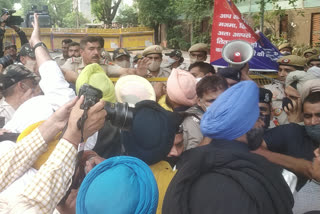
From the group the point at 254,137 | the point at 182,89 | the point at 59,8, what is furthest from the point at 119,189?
the point at 59,8

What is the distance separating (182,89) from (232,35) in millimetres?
1929

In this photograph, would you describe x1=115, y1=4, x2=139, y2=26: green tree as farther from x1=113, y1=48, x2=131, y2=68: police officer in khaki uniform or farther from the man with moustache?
the man with moustache

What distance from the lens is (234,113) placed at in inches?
54.8

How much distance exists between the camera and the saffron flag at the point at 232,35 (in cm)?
410

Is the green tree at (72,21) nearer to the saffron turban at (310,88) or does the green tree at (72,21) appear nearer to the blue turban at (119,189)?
the saffron turban at (310,88)

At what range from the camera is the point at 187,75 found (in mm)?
2539

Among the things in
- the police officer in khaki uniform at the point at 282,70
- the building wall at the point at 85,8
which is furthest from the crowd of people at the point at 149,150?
the building wall at the point at 85,8

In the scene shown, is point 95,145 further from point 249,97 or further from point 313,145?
point 313,145

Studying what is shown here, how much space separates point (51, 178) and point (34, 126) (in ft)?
1.35

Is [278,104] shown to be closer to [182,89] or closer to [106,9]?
[182,89]

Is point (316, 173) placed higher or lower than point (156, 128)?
lower

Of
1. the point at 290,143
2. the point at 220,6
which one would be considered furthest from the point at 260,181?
the point at 220,6

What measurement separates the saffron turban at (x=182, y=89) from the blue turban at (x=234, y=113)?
1020 mm

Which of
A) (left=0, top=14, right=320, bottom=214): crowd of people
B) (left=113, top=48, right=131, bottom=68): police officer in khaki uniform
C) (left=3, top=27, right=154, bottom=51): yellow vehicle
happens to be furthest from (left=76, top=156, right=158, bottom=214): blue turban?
(left=3, top=27, right=154, bottom=51): yellow vehicle
